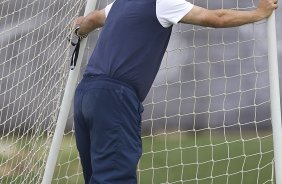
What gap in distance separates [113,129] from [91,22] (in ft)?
2.22

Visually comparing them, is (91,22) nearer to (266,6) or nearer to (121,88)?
(121,88)

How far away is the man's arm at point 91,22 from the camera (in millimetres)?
2829

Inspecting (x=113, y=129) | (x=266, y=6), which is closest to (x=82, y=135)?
(x=113, y=129)

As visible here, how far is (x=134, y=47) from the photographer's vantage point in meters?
2.42

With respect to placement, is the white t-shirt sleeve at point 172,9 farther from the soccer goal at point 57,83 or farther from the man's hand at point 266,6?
the soccer goal at point 57,83

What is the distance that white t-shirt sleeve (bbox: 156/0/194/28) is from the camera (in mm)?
2371

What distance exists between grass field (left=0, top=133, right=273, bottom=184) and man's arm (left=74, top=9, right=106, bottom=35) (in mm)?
798

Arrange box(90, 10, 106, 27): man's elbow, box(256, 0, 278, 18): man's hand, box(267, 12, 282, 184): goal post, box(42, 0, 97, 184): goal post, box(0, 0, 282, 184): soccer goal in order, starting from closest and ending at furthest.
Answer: box(256, 0, 278, 18): man's hand → box(267, 12, 282, 184): goal post → box(90, 10, 106, 27): man's elbow → box(42, 0, 97, 184): goal post → box(0, 0, 282, 184): soccer goal

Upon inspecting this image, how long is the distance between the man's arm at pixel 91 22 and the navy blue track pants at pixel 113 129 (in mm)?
464

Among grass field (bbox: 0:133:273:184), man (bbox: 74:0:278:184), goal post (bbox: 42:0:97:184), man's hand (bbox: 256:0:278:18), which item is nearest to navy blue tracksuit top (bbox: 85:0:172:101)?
man (bbox: 74:0:278:184)

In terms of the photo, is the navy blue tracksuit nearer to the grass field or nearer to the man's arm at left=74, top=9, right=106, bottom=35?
the man's arm at left=74, top=9, right=106, bottom=35

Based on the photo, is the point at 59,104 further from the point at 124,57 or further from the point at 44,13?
the point at 124,57

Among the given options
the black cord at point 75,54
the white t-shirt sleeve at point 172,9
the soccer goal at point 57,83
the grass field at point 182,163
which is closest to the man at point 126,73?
the white t-shirt sleeve at point 172,9

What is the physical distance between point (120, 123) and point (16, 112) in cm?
155
